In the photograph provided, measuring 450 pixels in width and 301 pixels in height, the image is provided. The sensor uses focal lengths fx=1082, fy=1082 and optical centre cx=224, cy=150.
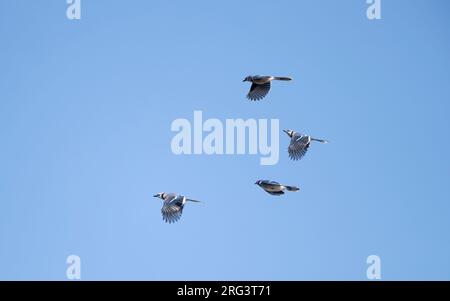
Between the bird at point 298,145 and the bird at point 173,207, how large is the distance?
6.13 ft

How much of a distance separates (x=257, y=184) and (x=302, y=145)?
36.4 inches

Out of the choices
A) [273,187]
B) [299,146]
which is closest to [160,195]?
[273,187]

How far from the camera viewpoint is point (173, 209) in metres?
15.1

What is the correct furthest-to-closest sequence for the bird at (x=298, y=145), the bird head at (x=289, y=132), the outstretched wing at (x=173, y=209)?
1. the bird head at (x=289, y=132)
2. the bird at (x=298, y=145)
3. the outstretched wing at (x=173, y=209)

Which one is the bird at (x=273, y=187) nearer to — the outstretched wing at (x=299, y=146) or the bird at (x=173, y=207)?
the outstretched wing at (x=299, y=146)

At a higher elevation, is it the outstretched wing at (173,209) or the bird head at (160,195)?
the bird head at (160,195)

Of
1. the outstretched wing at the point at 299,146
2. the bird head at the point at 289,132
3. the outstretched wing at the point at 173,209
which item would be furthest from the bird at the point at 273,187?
the outstretched wing at the point at 173,209

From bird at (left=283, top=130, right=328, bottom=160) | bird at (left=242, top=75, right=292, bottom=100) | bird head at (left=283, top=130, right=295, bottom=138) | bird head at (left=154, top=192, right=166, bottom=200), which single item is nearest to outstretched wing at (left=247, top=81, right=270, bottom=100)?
bird at (left=242, top=75, right=292, bottom=100)

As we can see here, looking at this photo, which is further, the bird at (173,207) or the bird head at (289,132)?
the bird head at (289,132)

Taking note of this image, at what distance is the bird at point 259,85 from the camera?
1695cm

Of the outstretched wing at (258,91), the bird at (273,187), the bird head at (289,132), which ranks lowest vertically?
the bird at (273,187)

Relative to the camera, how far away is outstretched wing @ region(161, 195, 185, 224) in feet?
49.3
